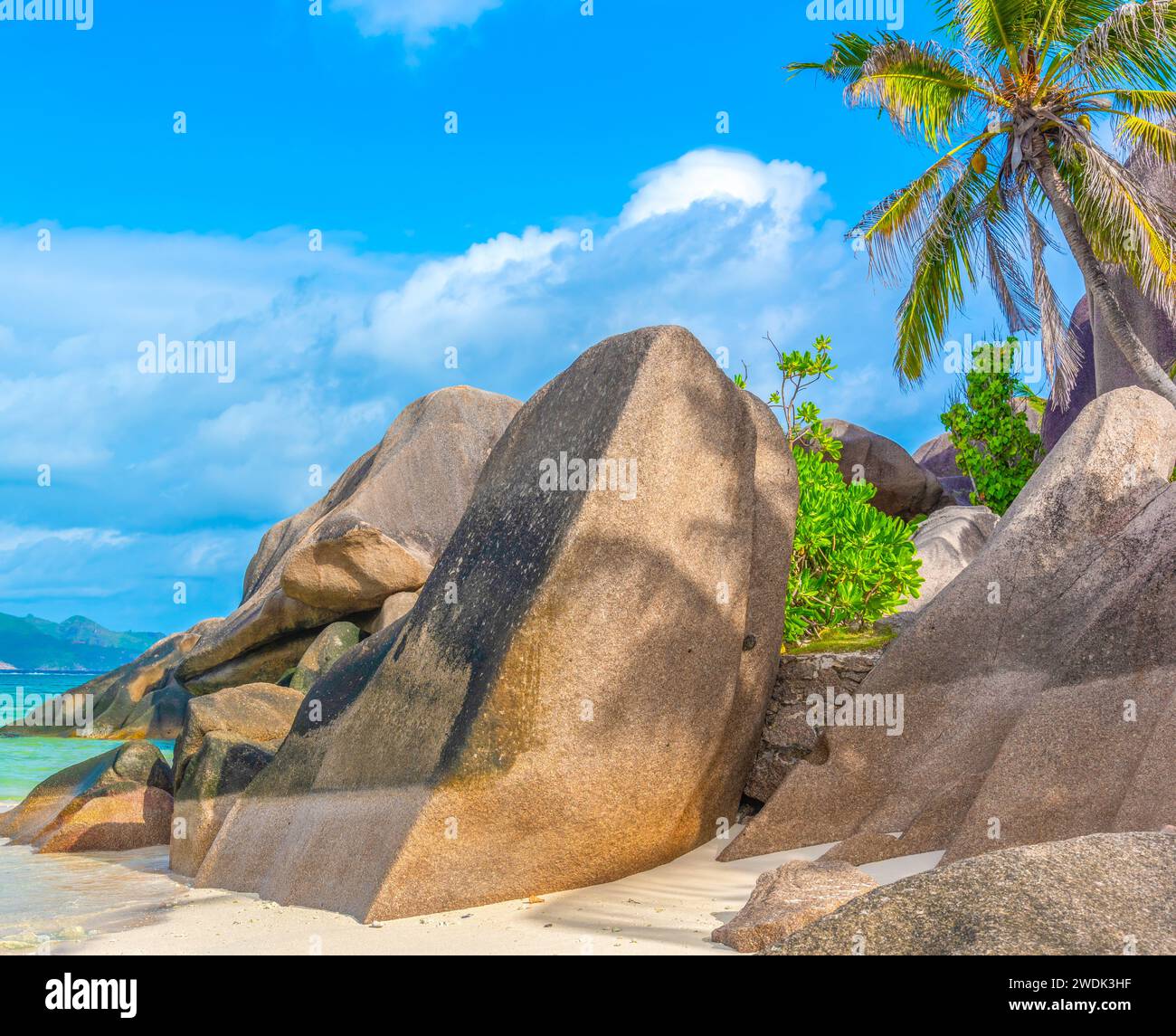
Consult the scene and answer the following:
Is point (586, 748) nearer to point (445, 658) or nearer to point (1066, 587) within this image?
point (445, 658)

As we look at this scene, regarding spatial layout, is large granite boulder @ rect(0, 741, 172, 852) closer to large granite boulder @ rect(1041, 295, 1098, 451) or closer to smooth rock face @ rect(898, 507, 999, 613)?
smooth rock face @ rect(898, 507, 999, 613)

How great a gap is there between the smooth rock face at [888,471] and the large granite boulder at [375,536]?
287 inches

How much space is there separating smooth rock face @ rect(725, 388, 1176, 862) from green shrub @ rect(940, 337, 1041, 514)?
13.3m

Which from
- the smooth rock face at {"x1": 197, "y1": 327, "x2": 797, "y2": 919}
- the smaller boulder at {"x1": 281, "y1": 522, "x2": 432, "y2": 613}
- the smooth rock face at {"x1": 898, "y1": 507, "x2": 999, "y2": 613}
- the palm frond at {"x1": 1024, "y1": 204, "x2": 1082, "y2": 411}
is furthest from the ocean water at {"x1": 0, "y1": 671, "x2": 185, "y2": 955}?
the palm frond at {"x1": 1024, "y1": 204, "x2": 1082, "y2": 411}

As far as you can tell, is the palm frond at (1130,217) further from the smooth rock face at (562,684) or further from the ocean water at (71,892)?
the ocean water at (71,892)

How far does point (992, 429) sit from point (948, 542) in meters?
7.28

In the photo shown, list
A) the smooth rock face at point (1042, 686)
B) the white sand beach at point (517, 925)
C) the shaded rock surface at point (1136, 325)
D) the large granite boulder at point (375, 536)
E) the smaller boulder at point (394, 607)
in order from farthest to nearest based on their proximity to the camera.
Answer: the shaded rock surface at point (1136, 325)
the large granite boulder at point (375, 536)
the smaller boulder at point (394, 607)
the smooth rock face at point (1042, 686)
the white sand beach at point (517, 925)

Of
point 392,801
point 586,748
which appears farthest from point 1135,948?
point 392,801

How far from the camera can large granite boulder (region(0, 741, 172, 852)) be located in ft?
32.2

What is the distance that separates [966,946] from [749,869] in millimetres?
2679

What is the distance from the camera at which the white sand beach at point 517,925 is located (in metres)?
5.09

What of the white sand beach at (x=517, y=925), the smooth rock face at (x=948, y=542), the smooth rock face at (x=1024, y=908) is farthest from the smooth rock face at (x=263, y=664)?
the smooth rock face at (x=1024, y=908)

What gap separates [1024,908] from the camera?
4109 millimetres

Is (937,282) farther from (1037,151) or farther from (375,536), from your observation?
(375,536)
